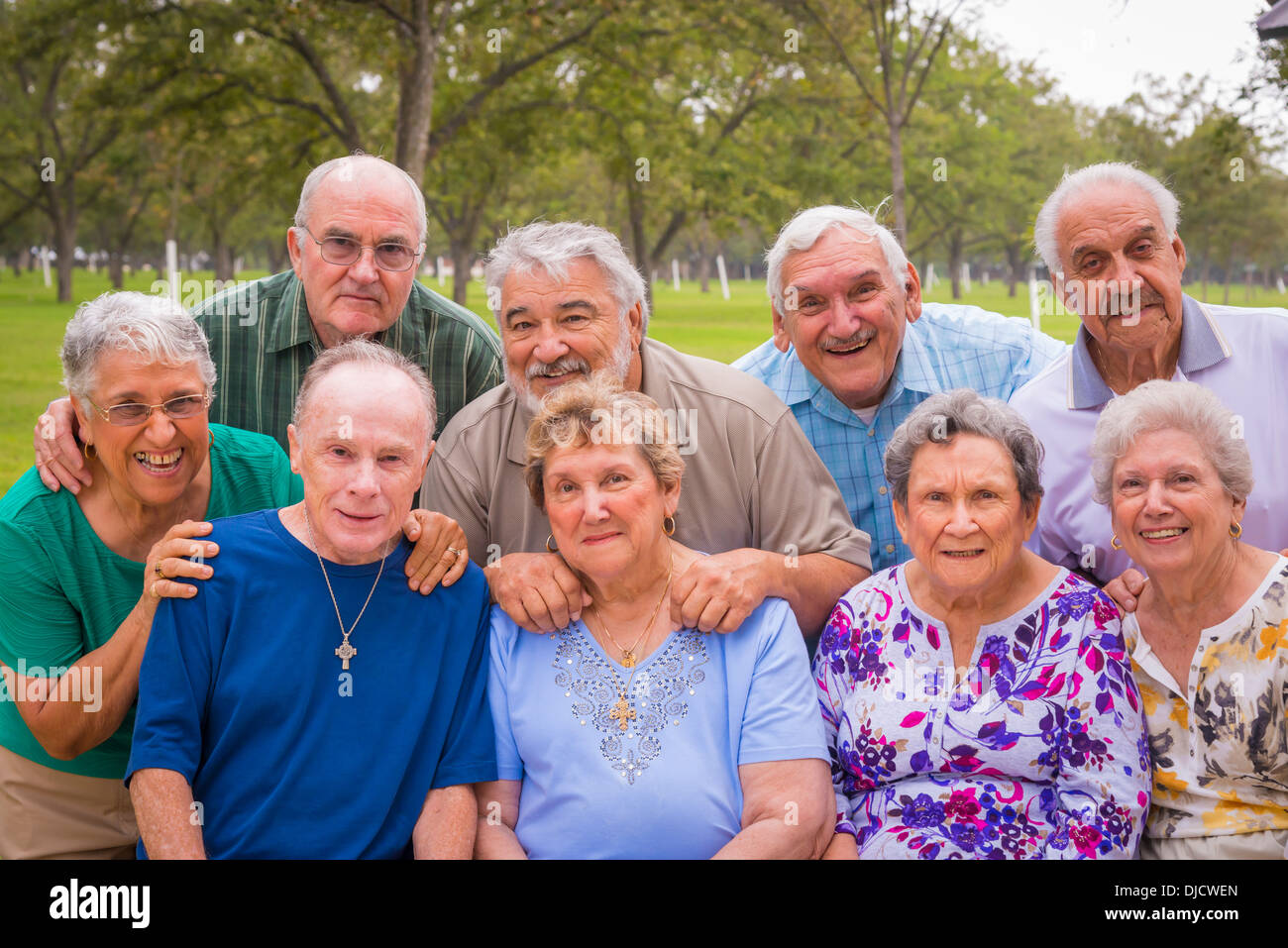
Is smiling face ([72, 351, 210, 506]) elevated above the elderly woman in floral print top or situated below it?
above

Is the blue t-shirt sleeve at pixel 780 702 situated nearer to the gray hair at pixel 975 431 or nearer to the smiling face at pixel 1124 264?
the gray hair at pixel 975 431

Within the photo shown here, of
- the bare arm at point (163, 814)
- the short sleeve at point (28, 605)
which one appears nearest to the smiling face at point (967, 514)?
the bare arm at point (163, 814)

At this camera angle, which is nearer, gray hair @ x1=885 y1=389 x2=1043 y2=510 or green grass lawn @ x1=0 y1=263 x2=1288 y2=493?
gray hair @ x1=885 y1=389 x2=1043 y2=510

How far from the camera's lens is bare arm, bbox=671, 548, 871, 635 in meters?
2.85

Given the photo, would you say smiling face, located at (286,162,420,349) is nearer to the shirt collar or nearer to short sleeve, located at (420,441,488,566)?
short sleeve, located at (420,441,488,566)

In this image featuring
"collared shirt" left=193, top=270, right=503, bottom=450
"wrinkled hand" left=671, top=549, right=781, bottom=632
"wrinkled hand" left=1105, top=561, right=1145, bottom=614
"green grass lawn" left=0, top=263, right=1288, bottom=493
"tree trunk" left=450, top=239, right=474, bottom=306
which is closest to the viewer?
"wrinkled hand" left=671, top=549, right=781, bottom=632

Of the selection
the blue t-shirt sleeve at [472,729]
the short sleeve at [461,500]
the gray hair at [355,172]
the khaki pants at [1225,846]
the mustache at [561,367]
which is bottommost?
the khaki pants at [1225,846]

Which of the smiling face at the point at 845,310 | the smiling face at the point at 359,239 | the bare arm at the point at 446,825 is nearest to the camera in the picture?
the bare arm at the point at 446,825

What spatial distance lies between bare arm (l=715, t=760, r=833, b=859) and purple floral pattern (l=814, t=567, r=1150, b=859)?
21cm

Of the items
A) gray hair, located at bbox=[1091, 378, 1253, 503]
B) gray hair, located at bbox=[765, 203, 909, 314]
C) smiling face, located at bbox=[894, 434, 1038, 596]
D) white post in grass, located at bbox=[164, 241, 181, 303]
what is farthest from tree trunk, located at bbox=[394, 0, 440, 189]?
gray hair, located at bbox=[1091, 378, 1253, 503]

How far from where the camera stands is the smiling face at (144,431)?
9.64 ft

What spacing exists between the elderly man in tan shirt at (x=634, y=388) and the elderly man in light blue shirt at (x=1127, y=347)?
743 mm

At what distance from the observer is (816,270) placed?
3738mm

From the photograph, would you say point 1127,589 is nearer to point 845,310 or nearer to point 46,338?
point 845,310
